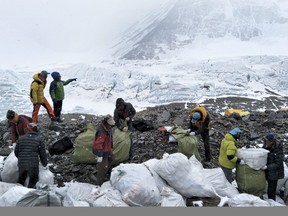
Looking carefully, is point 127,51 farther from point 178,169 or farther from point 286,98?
point 178,169

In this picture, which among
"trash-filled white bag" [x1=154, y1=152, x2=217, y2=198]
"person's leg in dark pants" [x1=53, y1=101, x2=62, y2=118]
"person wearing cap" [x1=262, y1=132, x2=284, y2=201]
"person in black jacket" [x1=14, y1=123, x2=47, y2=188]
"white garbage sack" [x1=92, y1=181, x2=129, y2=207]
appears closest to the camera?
"white garbage sack" [x1=92, y1=181, x2=129, y2=207]


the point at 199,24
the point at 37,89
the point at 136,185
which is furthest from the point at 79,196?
the point at 199,24

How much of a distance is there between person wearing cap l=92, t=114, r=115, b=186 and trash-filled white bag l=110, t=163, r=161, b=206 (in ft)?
1.45

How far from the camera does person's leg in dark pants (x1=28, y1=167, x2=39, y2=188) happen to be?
4.80 m

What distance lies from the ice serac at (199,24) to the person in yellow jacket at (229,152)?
18.2 m

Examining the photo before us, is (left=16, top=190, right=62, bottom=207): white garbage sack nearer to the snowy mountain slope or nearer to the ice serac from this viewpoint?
the snowy mountain slope

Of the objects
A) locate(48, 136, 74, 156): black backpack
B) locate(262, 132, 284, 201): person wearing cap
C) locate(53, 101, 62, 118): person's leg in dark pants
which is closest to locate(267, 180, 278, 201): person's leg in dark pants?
locate(262, 132, 284, 201): person wearing cap

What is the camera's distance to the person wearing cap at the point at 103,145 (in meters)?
5.14

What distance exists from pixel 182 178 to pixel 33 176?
1.83 meters

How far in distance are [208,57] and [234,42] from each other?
359cm

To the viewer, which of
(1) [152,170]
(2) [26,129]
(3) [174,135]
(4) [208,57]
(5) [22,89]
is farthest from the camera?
(4) [208,57]

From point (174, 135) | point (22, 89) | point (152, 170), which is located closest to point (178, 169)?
point (152, 170)

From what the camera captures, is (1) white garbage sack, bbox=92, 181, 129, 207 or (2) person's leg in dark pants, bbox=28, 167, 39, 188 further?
(2) person's leg in dark pants, bbox=28, 167, 39, 188

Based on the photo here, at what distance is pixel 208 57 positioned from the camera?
21906 mm
